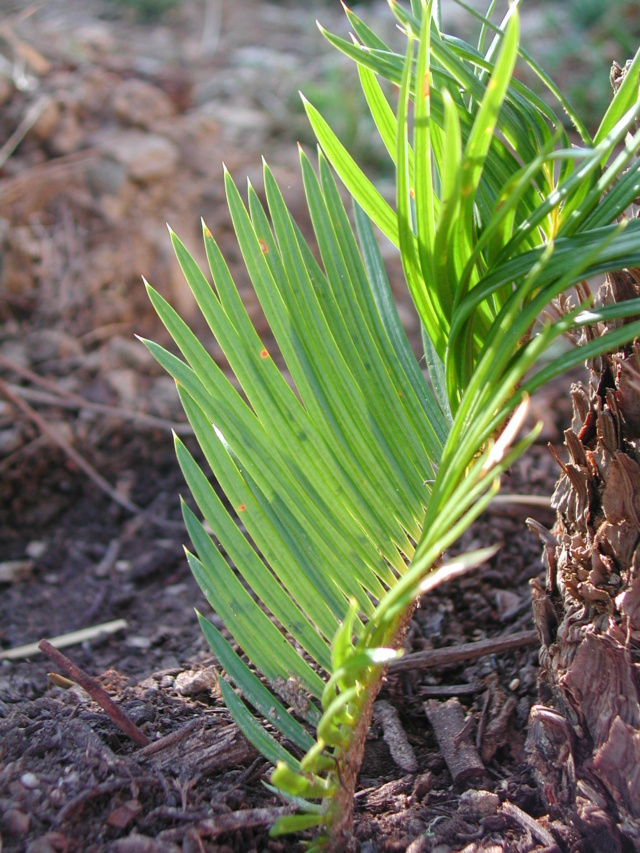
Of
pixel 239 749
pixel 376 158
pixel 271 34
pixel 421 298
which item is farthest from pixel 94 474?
pixel 271 34

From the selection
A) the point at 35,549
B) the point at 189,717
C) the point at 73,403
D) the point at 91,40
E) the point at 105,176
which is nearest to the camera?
the point at 189,717

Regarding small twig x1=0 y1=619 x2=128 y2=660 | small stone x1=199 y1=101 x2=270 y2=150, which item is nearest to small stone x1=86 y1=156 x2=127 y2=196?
small stone x1=199 y1=101 x2=270 y2=150

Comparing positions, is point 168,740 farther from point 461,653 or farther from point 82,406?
point 82,406

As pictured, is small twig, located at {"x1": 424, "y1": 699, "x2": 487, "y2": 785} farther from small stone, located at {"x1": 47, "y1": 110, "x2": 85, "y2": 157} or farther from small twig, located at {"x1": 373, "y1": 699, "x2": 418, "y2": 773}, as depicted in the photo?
small stone, located at {"x1": 47, "y1": 110, "x2": 85, "y2": 157}

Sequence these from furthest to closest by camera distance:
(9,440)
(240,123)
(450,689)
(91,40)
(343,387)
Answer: (91,40), (240,123), (9,440), (450,689), (343,387)

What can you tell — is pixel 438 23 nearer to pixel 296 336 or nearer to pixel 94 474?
pixel 296 336

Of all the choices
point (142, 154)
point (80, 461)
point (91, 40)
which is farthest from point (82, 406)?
point (91, 40)

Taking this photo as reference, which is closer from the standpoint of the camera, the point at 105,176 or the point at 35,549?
the point at 35,549
